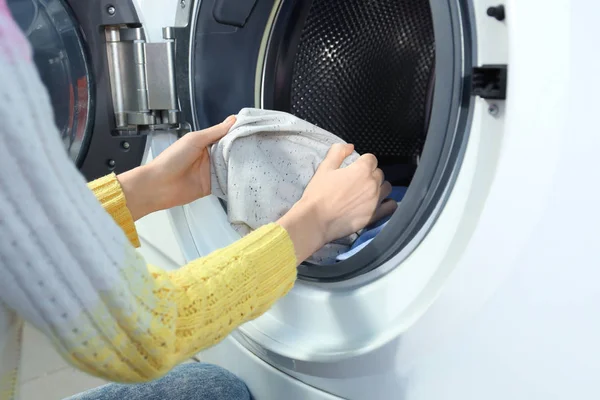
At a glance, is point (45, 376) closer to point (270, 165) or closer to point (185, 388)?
point (185, 388)

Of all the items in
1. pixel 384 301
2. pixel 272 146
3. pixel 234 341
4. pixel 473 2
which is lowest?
pixel 234 341

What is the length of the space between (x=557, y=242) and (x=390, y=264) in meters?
0.19

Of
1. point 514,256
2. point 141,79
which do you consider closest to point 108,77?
point 141,79

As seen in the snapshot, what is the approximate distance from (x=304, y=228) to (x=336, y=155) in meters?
0.14

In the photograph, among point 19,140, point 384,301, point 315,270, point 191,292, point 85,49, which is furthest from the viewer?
point 85,49

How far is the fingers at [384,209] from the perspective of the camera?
0.73 meters

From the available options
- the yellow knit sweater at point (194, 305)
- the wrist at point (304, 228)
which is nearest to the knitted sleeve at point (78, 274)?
the yellow knit sweater at point (194, 305)

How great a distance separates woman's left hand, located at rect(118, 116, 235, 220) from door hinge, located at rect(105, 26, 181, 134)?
98mm

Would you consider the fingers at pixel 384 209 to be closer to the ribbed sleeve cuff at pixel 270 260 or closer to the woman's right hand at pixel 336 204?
the woman's right hand at pixel 336 204

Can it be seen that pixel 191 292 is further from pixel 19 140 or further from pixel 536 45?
pixel 536 45

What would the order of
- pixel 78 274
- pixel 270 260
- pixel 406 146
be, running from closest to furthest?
1. pixel 78 274
2. pixel 270 260
3. pixel 406 146

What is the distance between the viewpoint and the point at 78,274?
1.33 ft

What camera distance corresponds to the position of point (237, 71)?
2.96ft

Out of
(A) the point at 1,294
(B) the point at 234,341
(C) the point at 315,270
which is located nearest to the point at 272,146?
(C) the point at 315,270
